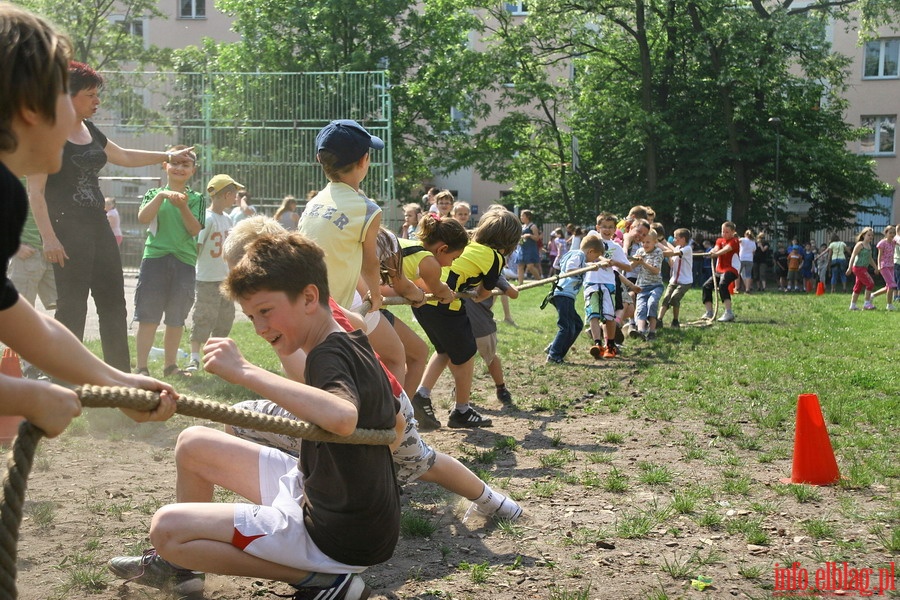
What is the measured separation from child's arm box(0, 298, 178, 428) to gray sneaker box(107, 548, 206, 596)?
A: 3.76 ft

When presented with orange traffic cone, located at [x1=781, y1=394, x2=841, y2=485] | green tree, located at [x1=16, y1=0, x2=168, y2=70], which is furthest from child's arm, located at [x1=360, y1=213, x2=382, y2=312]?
green tree, located at [x1=16, y1=0, x2=168, y2=70]

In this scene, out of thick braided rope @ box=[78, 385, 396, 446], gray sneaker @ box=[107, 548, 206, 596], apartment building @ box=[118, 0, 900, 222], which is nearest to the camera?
thick braided rope @ box=[78, 385, 396, 446]

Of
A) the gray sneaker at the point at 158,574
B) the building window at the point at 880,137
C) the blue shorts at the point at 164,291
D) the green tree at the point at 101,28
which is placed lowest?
the gray sneaker at the point at 158,574

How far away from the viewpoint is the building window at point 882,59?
44406 mm

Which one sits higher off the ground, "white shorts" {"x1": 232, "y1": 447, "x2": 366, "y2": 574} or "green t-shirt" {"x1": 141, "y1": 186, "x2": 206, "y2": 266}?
"green t-shirt" {"x1": 141, "y1": 186, "x2": 206, "y2": 266}

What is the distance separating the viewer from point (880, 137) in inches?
1769

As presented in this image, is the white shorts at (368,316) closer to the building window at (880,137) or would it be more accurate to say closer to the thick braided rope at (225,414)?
the thick braided rope at (225,414)

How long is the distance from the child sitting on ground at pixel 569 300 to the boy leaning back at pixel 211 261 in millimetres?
3872

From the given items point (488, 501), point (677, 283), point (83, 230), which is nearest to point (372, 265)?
point (488, 501)

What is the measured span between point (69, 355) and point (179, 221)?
19.7ft

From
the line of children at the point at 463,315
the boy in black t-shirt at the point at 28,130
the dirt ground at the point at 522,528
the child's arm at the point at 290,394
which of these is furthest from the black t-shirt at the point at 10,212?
the line of children at the point at 463,315

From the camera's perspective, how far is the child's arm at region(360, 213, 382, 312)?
5.33 meters

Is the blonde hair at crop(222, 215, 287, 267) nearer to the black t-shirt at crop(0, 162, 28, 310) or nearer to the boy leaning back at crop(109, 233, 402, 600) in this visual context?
the boy leaning back at crop(109, 233, 402, 600)

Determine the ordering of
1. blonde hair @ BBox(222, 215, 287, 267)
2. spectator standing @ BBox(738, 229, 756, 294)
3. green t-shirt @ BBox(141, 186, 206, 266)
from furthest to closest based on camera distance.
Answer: spectator standing @ BBox(738, 229, 756, 294), green t-shirt @ BBox(141, 186, 206, 266), blonde hair @ BBox(222, 215, 287, 267)
